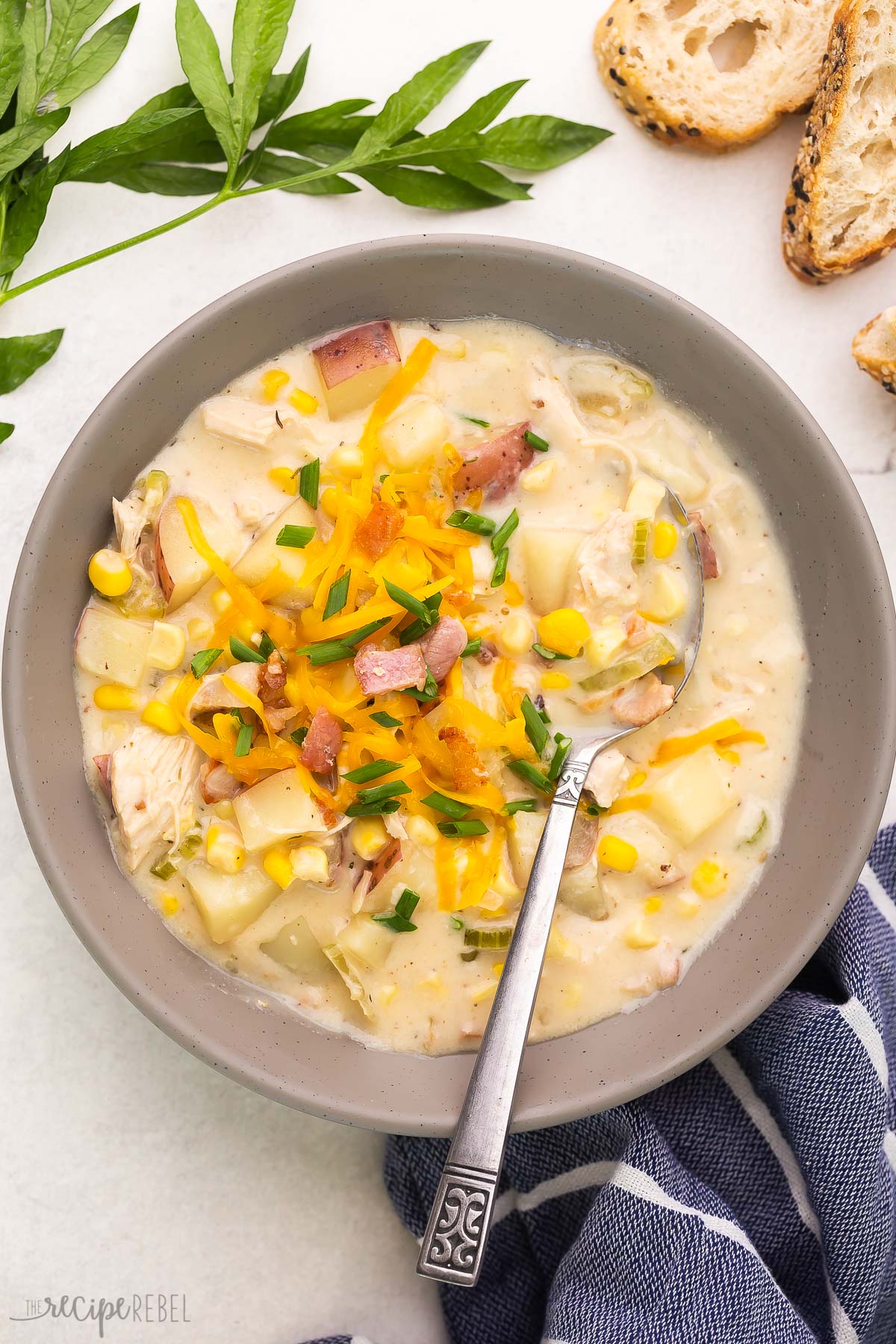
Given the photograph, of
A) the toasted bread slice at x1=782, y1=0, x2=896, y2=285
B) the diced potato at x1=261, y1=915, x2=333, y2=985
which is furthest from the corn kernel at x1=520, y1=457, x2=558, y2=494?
the diced potato at x1=261, y1=915, x2=333, y2=985

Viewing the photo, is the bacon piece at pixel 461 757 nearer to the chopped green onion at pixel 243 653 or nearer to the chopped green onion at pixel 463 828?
the chopped green onion at pixel 463 828

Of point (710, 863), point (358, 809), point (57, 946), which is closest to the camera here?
point (358, 809)

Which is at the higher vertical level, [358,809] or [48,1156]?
[358,809]

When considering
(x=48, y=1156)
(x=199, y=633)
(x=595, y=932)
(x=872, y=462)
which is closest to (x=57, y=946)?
(x=48, y=1156)

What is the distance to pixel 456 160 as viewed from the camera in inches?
128

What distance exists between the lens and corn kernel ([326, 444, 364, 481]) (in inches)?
118

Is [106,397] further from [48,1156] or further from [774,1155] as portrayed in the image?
[774,1155]

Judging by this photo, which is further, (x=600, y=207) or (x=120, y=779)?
(x=600, y=207)

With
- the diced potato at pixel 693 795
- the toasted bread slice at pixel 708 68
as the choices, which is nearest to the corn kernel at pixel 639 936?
the diced potato at pixel 693 795

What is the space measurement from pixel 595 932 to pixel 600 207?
6.98 feet

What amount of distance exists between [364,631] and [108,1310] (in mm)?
2062

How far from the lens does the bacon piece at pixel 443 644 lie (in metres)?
2.81

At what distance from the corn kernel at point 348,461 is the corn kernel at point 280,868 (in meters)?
1.00

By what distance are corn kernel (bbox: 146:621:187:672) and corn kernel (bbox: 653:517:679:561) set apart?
127 cm
